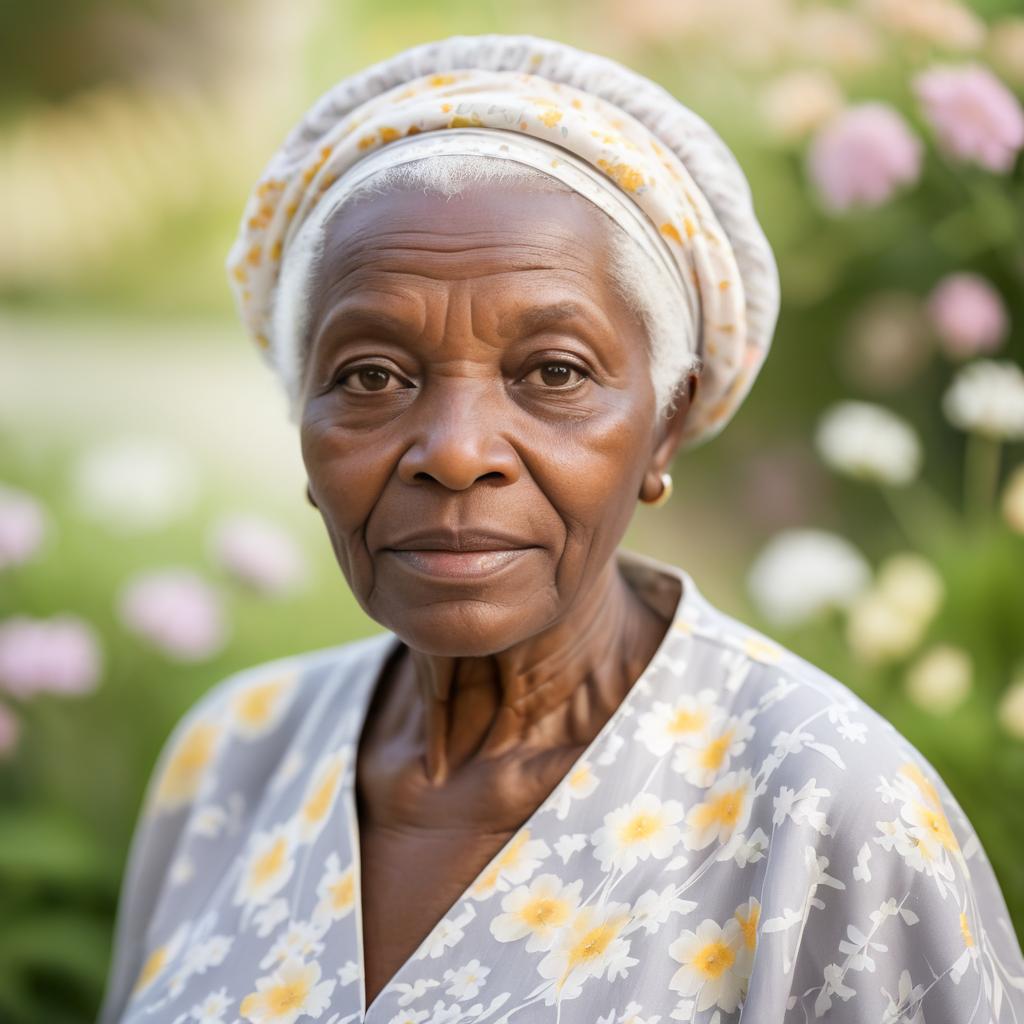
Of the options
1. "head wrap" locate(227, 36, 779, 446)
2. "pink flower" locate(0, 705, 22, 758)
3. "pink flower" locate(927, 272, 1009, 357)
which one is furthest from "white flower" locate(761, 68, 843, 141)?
"pink flower" locate(0, 705, 22, 758)

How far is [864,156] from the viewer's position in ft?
9.36

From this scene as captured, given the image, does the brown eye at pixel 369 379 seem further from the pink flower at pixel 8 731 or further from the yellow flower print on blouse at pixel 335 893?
the pink flower at pixel 8 731

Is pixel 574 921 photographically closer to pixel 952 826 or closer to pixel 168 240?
pixel 952 826

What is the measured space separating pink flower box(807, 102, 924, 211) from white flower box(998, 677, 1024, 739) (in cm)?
120

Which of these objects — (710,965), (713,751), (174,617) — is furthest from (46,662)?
(710,965)

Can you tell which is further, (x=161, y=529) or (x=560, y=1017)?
(x=161, y=529)

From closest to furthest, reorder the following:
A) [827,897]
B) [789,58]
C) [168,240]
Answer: [827,897], [789,58], [168,240]

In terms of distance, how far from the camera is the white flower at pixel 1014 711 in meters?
2.57

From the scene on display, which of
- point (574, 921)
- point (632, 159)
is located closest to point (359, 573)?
point (574, 921)

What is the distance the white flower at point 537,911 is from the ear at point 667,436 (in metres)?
0.67

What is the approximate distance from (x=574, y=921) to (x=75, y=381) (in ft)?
9.35

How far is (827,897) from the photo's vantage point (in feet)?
5.58

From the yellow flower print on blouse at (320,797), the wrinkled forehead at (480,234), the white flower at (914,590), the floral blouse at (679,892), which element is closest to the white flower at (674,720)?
the floral blouse at (679,892)

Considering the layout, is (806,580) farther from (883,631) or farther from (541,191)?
(541,191)
